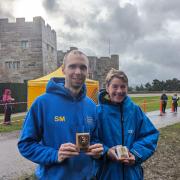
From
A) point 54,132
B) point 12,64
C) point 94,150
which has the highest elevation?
point 12,64

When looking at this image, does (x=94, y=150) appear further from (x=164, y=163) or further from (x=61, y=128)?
(x=164, y=163)

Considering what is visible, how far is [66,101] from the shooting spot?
346cm

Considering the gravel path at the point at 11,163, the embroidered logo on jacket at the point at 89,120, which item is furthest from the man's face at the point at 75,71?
the gravel path at the point at 11,163

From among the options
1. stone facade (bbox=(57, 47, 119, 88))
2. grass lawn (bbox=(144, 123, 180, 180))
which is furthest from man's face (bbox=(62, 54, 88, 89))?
stone facade (bbox=(57, 47, 119, 88))

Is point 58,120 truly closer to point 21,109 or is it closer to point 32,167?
point 32,167

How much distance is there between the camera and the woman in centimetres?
384

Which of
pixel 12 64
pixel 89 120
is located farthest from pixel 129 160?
pixel 12 64

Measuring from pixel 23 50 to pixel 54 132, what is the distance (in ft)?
135

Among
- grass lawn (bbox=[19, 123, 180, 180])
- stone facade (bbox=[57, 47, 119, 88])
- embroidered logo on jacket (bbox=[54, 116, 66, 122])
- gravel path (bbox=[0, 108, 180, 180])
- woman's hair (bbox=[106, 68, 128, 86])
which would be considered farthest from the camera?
stone facade (bbox=[57, 47, 119, 88])

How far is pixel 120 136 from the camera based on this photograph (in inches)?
152

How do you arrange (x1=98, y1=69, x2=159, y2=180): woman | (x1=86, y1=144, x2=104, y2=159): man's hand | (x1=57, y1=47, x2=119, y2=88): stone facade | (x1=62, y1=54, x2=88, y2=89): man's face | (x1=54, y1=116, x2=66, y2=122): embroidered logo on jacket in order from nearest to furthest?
(x1=86, y1=144, x2=104, y2=159): man's hand < (x1=54, y1=116, x2=66, y2=122): embroidered logo on jacket < (x1=62, y1=54, x2=88, y2=89): man's face < (x1=98, y1=69, x2=159, y2=180): woman < (x1=57, y1=47, x2=119, y2=88): stone facade

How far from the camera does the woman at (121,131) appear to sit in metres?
3.84

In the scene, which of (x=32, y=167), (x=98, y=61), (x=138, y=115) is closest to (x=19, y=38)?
(x=98, y=61)

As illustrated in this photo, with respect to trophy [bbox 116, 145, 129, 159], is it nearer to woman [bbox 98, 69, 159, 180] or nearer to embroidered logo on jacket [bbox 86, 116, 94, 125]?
woman [bbox 98, 69, 159, 180]
